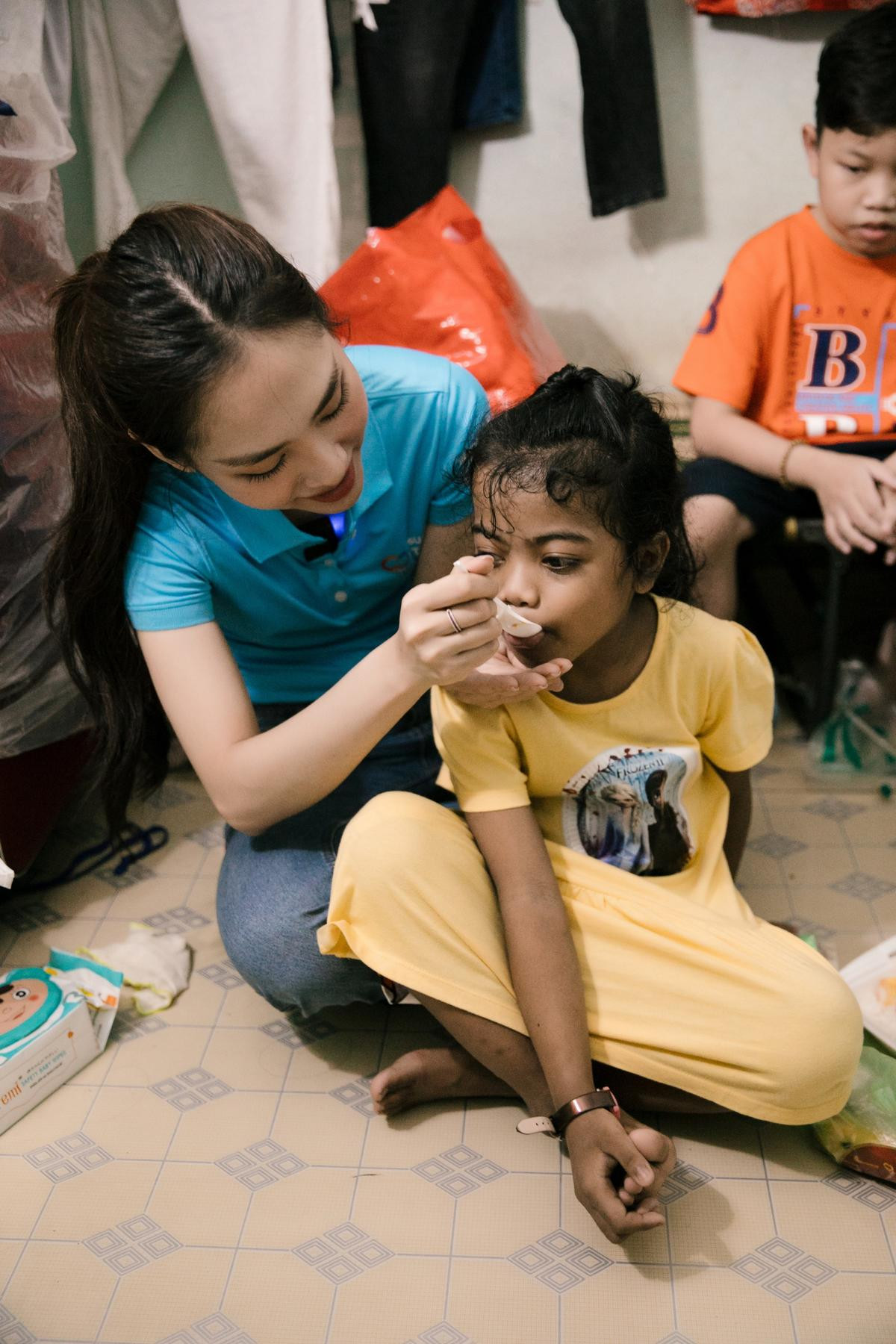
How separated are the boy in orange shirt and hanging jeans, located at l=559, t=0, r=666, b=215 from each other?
0.32m

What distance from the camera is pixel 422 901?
1.11 m

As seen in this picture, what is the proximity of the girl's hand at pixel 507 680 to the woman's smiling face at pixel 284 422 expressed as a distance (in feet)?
0.69

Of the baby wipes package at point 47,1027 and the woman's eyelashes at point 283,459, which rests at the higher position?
the woman's eyelashes at point 283,459

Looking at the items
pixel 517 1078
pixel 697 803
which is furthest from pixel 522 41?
pixel 517 1078

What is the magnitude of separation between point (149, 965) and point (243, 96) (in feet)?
4.22

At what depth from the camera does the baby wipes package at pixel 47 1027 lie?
3.96 feet

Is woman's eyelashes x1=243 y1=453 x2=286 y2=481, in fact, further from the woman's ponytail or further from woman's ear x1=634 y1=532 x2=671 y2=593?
woman's ear x1=634 y1=532 x2=671 y2=593

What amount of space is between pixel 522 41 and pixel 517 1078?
5.72 feet

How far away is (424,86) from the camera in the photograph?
1962 mm

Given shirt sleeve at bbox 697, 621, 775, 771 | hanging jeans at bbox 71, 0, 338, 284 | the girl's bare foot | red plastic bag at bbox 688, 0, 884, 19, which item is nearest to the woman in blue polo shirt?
the girl's bare foot

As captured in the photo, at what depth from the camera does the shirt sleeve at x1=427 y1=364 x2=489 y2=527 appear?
4.12ft

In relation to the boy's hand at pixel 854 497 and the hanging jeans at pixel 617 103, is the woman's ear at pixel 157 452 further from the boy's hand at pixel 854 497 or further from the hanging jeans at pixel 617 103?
the hanging jeans at pixel 617 103

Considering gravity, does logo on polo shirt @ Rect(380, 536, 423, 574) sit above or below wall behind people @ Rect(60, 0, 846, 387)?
below

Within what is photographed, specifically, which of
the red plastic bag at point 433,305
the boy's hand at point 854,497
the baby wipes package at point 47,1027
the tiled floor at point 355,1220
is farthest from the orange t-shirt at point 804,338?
the baby wipes package at point 47,1027
